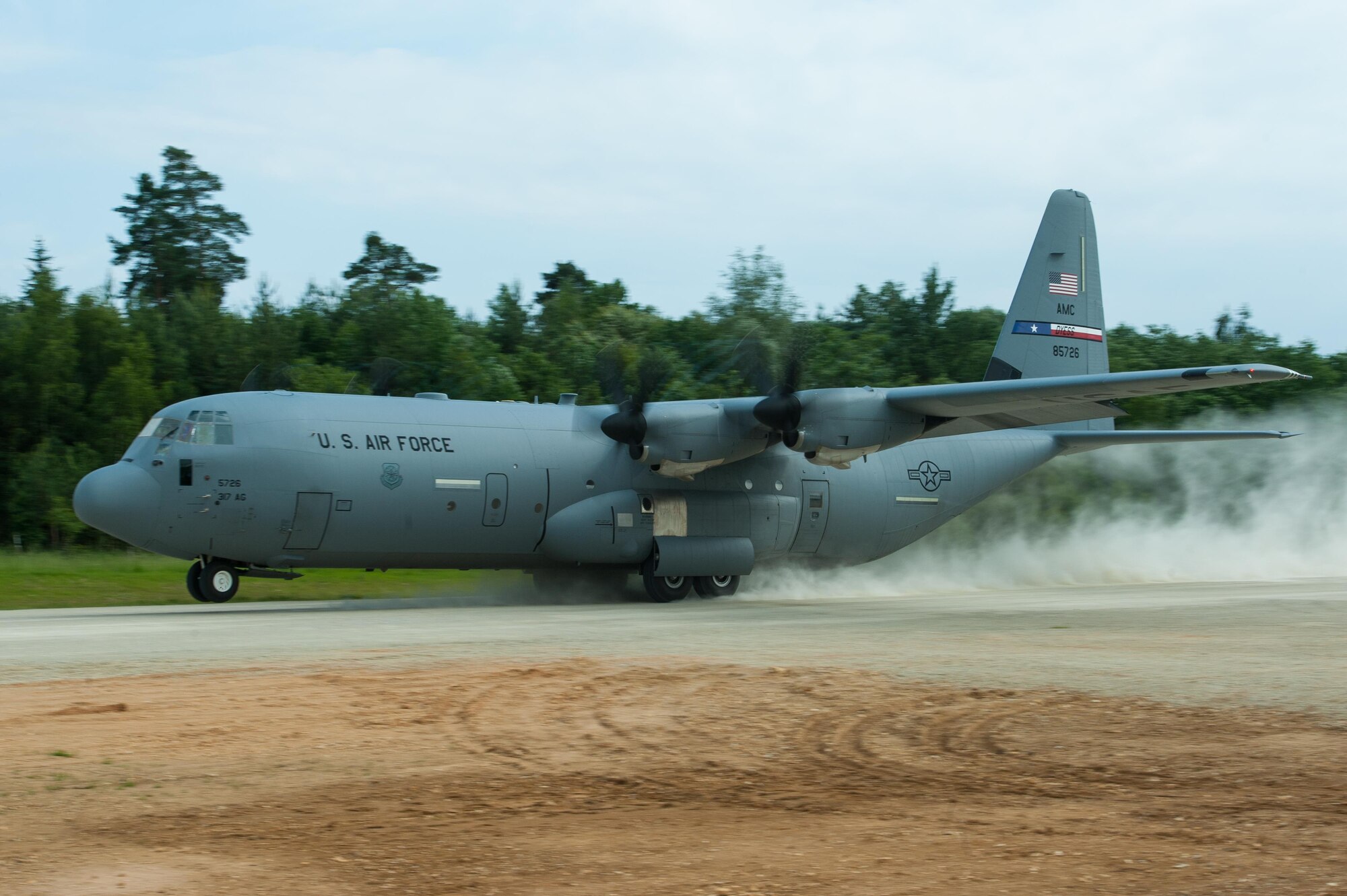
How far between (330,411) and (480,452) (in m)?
2.27

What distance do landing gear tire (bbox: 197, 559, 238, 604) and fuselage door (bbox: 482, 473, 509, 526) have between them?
365 centimetres

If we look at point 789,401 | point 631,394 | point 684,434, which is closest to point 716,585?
point 684,434

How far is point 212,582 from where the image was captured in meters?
17.5

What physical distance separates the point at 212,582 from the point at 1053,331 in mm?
15832

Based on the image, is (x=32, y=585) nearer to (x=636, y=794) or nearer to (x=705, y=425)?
(x=705, y=425)

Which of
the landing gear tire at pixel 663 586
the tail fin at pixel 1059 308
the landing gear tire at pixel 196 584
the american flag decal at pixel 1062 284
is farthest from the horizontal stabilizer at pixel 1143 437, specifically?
the landing gear tire at pixel 196 584

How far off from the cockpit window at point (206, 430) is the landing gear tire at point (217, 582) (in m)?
1.73

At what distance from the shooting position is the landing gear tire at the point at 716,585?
21391mm

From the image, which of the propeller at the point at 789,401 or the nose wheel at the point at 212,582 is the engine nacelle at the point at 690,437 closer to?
the propeller at the point at 789,401

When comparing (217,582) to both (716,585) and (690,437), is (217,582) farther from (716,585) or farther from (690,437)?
(716,585)

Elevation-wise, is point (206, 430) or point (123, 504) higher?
point (206, 430)

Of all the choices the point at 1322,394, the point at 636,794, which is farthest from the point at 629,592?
the point at 1322,394

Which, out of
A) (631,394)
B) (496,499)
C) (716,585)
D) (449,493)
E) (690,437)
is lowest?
(716,585)

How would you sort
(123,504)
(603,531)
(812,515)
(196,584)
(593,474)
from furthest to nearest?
(812,515), (593,474), (603,531), (196,584), (123,504)
